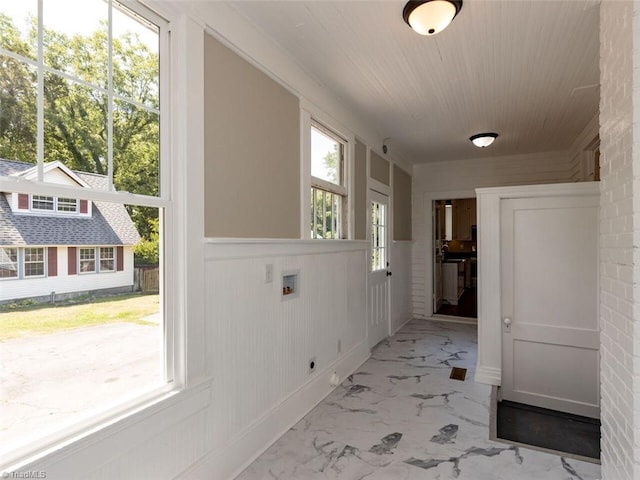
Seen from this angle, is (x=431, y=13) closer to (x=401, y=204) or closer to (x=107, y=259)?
(x=107, y=259)

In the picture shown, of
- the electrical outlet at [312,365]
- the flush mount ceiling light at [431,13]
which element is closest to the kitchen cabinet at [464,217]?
the electrical outlet at [312,365]

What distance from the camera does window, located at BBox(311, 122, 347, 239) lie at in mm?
3170

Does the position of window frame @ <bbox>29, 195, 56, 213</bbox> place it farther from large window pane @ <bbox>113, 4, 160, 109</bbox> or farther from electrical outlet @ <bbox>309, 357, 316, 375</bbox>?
electrical outlet @ <bbox>309, 357, 316, 375</bbox>

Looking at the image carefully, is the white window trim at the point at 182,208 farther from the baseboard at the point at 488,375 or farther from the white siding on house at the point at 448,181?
the white siding on house at the point at 448,181

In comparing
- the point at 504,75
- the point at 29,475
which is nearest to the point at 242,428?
the point at 29,475

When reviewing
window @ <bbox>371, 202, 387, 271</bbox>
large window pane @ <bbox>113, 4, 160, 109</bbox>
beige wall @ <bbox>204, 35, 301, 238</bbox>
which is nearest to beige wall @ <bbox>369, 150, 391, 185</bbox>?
window @ <bbox>371, 202, 387, 271</bbox>

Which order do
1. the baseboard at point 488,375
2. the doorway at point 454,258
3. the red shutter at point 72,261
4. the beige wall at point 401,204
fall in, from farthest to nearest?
the doorway at point 454,258 < the beige wall at point 401,204 < the baseboard at point 488,375 < the red shutter at point 72,261

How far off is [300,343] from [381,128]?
113 inches

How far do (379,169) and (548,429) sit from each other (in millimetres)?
3260

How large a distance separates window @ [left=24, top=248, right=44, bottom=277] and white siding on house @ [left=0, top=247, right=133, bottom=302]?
22 millimetres

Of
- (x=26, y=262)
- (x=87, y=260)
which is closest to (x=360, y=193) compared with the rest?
(x=87, y=260)

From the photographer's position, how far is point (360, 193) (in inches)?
157

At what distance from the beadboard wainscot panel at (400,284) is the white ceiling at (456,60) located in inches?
75.1

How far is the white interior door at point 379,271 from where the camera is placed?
4.41 metres
